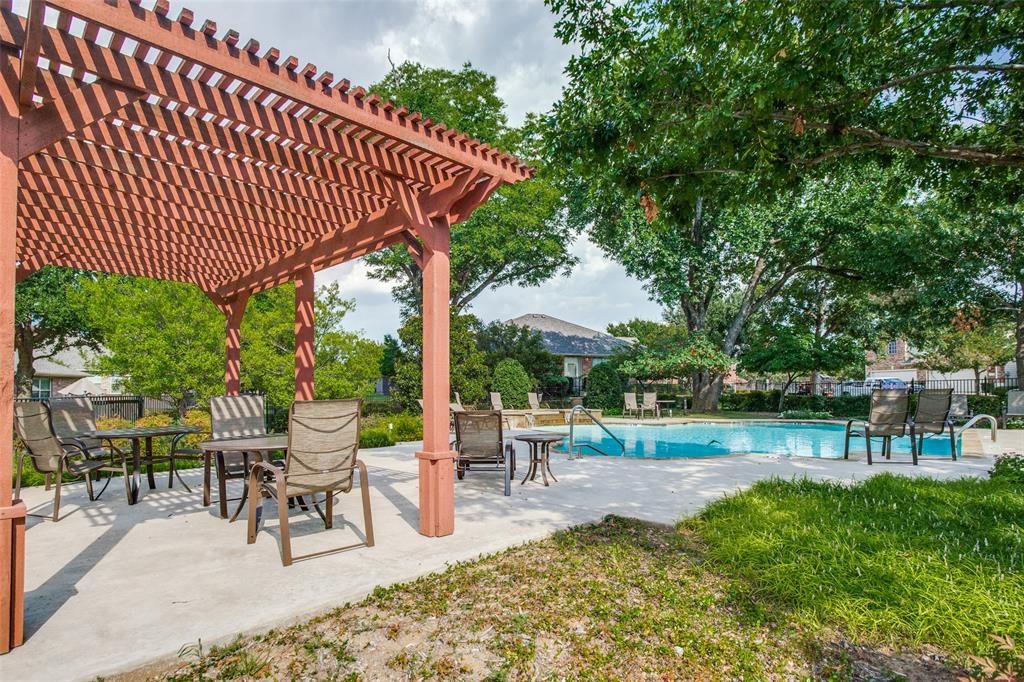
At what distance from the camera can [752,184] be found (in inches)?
248

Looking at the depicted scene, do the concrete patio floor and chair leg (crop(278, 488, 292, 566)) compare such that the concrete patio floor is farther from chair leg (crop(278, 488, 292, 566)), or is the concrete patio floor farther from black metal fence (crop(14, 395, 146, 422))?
black metal fence (crop(14, 395, 146, 422))

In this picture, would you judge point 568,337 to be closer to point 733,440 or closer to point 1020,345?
point 733,440

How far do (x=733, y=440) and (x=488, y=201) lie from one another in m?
13.4

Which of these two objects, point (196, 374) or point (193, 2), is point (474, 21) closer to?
point (193, 2)

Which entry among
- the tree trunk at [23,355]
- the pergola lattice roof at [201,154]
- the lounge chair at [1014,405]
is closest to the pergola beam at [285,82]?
the pergola lattice roof at [201,154]

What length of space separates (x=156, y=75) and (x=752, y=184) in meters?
5.84

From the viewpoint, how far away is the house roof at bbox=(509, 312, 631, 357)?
102 feet

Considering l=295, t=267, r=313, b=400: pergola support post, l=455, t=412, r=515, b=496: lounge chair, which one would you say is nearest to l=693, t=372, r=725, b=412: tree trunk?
l=455, t=412, r=515, b=496: lounge chair

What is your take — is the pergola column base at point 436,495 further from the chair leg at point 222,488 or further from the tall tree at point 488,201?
the tall tree at point 488,201

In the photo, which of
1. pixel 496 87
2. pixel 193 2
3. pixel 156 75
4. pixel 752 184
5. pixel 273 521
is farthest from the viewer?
pixel 496 87

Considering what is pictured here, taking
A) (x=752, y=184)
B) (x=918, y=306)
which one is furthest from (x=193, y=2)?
(x=918, y=306)

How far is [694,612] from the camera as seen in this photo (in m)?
3.05

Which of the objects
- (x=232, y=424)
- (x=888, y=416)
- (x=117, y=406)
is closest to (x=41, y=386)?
(x=117, y=406)

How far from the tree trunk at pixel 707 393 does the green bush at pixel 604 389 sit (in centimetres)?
330
